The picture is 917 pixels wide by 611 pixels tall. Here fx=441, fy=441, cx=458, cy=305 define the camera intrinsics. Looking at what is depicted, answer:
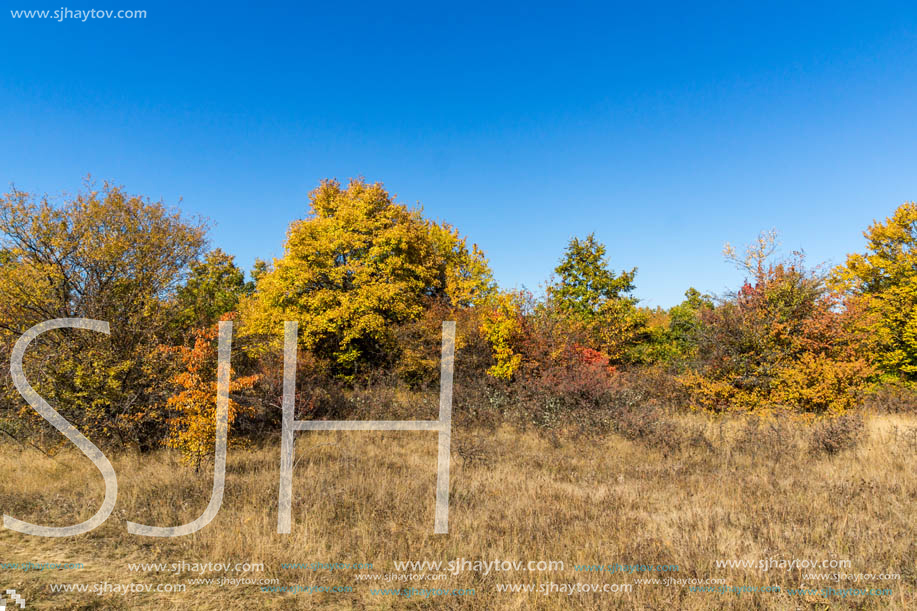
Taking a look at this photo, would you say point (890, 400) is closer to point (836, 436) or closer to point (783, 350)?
point (783, 350)

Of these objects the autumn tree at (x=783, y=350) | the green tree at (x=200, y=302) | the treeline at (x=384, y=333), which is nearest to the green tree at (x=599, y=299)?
the treeline at (x=384, y=333)

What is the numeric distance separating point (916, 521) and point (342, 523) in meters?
8.19

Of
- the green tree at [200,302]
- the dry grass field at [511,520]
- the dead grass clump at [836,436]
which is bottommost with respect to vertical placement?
the dry grass field at [511,520]

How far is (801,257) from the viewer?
15.5 m

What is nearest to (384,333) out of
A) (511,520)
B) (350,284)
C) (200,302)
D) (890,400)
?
(350,284)

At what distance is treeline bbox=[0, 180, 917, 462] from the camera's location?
11.2 m

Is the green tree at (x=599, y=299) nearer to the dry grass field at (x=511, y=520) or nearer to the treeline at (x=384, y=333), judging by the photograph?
the treeline at (x=384, y=333)

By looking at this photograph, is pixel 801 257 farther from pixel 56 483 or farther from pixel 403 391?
pixel 56 483

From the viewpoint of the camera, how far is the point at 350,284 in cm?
2144

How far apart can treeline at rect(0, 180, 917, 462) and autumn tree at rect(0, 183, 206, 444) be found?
5cm

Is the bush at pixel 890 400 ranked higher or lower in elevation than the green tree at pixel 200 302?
lower

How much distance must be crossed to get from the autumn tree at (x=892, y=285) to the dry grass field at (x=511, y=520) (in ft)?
47.5

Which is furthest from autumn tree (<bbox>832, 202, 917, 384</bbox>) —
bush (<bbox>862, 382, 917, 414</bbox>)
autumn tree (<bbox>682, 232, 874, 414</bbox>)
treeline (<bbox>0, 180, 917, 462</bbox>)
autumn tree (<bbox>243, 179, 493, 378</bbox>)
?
autumn tree (<bbox>243, 179, 493, 378</bbox>)

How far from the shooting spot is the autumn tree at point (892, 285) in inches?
838
